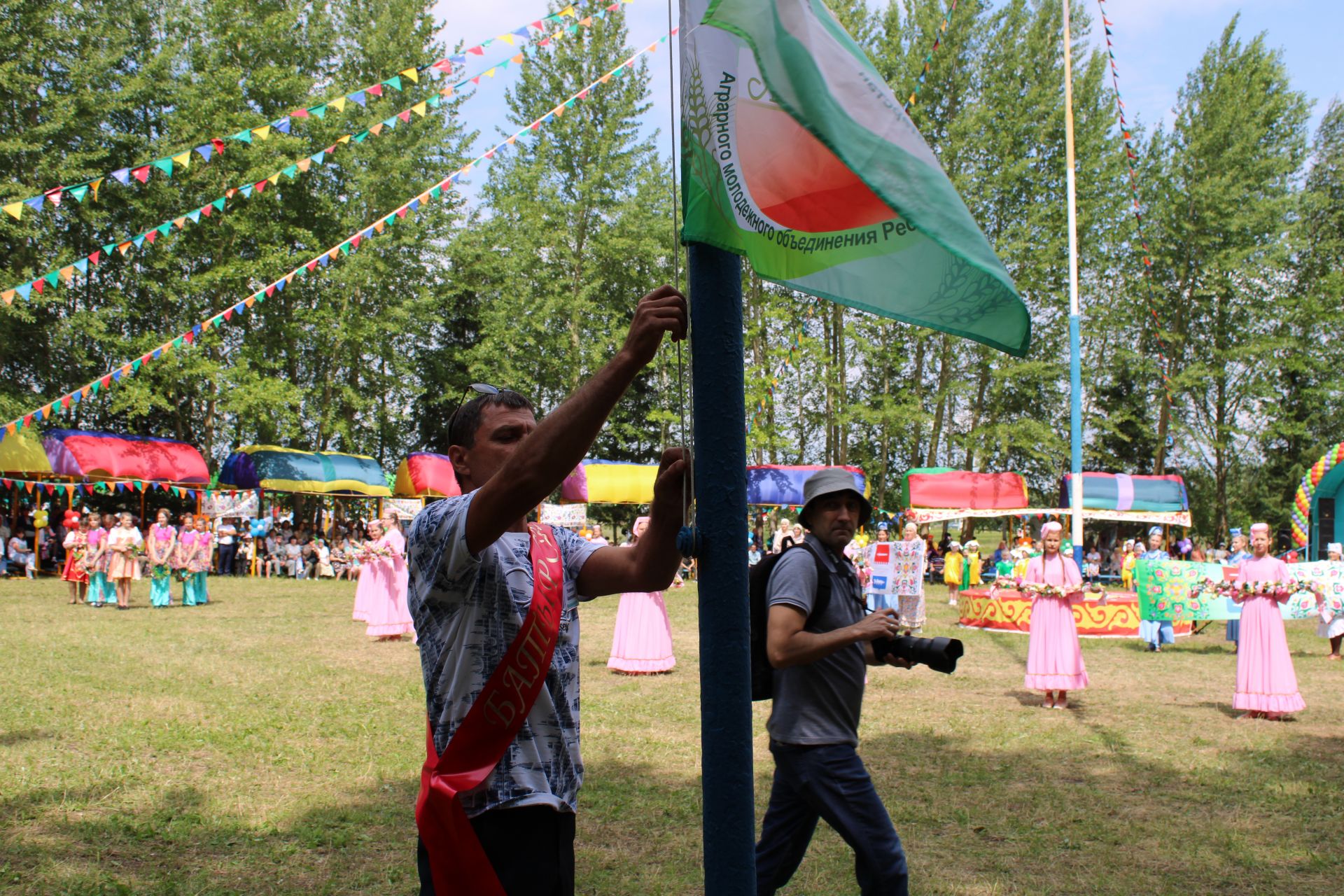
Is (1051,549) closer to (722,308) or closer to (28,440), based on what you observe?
(722,308)

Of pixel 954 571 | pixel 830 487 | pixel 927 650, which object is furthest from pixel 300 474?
pixel 927 650

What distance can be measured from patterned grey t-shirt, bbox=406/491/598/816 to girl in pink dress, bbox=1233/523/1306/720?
9585 millimetres

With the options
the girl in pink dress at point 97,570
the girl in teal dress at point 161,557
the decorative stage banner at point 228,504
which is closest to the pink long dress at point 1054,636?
the girl in teal dress at point 161,557

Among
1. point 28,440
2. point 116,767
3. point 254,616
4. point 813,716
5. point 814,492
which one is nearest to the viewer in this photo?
point 813,716

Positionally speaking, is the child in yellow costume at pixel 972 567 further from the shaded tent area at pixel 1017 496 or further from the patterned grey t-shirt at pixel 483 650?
the patterned grey t-shirt at pixel 483 650

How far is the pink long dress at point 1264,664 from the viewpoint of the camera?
9.84 meters

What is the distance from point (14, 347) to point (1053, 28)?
34.3 meters

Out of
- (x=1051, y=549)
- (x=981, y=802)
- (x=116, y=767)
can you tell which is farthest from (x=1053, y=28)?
(x=116, y=767)

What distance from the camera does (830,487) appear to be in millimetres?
4176

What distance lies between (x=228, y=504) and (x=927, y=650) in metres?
28.3

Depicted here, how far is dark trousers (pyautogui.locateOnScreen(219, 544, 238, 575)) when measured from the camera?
28.2 m

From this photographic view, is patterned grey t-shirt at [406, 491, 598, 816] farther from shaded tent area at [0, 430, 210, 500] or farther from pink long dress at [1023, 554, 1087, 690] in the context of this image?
shaded tent area at [0, 430, 210, 500]

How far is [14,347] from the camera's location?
2983 centimetres

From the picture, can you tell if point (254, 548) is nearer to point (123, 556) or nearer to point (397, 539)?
point (123, 556)
